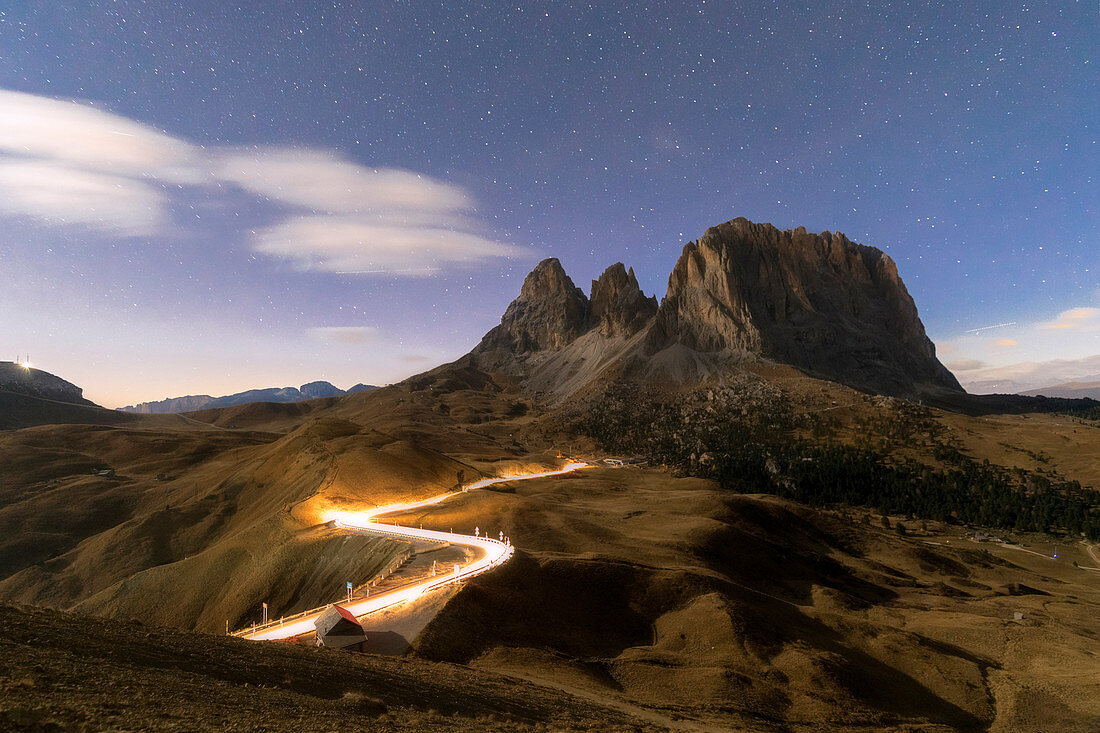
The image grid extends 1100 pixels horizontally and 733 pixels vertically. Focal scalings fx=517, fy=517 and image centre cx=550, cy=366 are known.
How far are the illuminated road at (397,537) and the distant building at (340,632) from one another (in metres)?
3.63

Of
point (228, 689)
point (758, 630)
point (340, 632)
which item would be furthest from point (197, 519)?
point (758, 630)

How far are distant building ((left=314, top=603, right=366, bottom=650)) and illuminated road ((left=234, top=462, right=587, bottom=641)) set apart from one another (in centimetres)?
363

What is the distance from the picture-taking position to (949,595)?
6347cm

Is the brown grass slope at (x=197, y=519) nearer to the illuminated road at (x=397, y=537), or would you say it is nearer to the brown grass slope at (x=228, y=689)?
the illuminated road at (x=397, y=537)

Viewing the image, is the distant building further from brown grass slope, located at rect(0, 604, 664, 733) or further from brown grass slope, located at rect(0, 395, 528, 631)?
brown grass slope, located at rect(0, 395, 528, 631)

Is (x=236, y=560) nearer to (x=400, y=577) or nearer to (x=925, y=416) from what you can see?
(x=400, y=577)

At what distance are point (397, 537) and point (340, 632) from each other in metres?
23.8

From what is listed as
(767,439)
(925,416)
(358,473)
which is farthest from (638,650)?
(925,416)

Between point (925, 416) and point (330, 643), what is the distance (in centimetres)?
19756

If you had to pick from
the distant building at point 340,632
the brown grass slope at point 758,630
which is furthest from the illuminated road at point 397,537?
the distant building at point 340,632

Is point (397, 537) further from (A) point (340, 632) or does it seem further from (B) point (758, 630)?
(B) point (758, 630)

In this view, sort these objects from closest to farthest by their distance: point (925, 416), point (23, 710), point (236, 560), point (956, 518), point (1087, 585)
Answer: point (23, 710) < point (236, 560) < point (1087, 585) < point (956, 518) < point (925, 416)

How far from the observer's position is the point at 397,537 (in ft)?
176

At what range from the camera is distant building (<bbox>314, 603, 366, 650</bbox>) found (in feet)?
98.5
